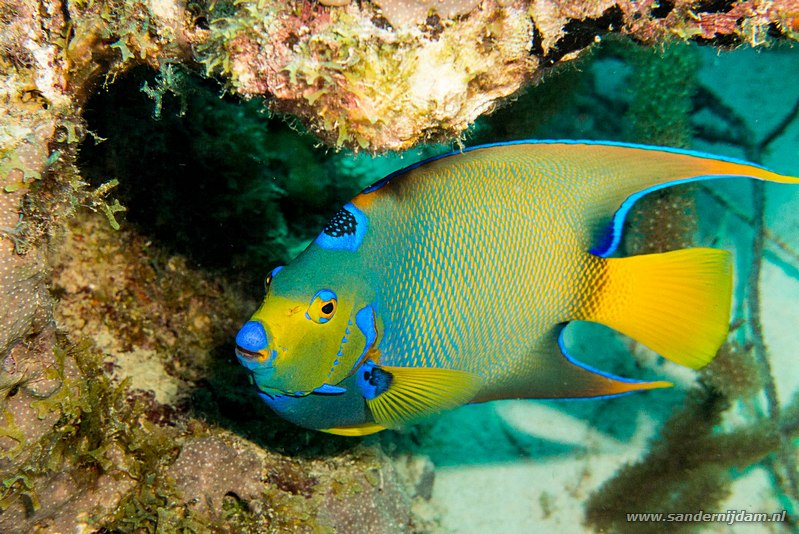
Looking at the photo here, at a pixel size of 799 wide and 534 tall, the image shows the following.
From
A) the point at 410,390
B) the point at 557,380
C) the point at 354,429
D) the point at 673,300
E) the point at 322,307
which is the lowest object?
the point at 354,429

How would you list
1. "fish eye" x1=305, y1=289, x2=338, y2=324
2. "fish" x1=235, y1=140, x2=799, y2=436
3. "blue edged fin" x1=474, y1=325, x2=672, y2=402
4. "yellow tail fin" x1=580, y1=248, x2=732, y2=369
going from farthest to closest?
"blue edged fin" x1=474, y1=325, x2=672, y2=402, "yellow tail fin" x1=580, y1=248, x2=732, y2=369, "fish" x1=235, y1=140, x2=799, y2=436, "fish eye" x1=305, y1=289, x2=338, y2=324

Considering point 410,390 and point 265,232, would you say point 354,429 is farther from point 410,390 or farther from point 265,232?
point 265,232

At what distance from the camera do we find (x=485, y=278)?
1637mm

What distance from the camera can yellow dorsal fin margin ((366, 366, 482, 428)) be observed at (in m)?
1.61

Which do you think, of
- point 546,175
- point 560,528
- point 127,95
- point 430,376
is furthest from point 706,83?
point 127,95

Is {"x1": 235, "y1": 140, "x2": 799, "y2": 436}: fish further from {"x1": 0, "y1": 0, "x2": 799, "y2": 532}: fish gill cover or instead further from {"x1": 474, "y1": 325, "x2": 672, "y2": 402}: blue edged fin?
{"x1": 0, "y1": 0, "x2": 799, "y2": 532}: fish gill cover

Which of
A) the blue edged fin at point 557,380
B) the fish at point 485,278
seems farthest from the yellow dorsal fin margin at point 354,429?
the blue edged fin at point 557,380

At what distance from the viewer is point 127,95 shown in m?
2.58

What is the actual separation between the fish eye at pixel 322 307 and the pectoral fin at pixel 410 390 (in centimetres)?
28

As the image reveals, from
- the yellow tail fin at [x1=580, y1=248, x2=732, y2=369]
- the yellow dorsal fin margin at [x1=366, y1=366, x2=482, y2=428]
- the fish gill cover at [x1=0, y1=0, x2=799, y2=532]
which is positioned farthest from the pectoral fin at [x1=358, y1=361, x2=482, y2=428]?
the fish gill cover at [x1=0, y1=0, x2=799, y2=532]

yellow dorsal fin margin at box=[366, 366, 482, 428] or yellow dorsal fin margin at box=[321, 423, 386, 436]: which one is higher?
yellow dorsal fin margin at box=[366, 366, 482, 428]

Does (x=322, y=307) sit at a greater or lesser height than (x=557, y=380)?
lesser

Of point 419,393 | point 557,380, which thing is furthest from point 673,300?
point 419,393

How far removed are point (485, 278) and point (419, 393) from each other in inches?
17.2
